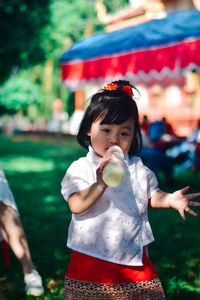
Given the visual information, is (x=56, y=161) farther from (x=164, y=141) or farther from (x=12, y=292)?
(x=12, y=292)

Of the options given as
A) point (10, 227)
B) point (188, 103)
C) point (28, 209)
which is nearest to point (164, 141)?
point (28, 209)

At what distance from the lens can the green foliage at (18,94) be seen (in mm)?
18625

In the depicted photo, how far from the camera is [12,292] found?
314cm

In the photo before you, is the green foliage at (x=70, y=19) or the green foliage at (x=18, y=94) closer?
the green foliage at (x=18, y=94)

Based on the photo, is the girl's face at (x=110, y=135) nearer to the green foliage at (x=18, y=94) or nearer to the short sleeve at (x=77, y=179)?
the short sleeve at (x=77, y=179)

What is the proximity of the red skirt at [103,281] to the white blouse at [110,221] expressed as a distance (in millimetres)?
48

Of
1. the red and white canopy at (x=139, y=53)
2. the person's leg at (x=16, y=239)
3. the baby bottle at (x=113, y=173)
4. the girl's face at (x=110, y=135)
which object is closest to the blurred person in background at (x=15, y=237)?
the person's leg at (x=16, y=239)

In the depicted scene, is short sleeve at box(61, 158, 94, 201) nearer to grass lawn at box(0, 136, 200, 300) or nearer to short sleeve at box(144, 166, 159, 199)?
short sleeve at box(144, 166, 159, 199)

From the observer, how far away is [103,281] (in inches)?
76.8

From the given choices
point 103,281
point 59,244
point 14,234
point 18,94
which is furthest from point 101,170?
point 18,94

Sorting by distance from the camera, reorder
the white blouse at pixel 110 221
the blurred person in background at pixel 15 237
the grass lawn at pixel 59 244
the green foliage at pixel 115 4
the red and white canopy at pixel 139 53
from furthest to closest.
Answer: the green foliage at pixel 115 4 < the red and white canopy at pixel 139 53 < the grass lawn at pixel 59 244 < the blurred person in background at pixel 15 237 < the white blouse at pixel 110 221

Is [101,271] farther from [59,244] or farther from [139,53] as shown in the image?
Result: [139,53]

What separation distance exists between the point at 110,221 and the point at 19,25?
46.9 ft

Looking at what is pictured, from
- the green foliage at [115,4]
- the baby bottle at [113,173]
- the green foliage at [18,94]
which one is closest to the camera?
the baby bottle at [113,173]
